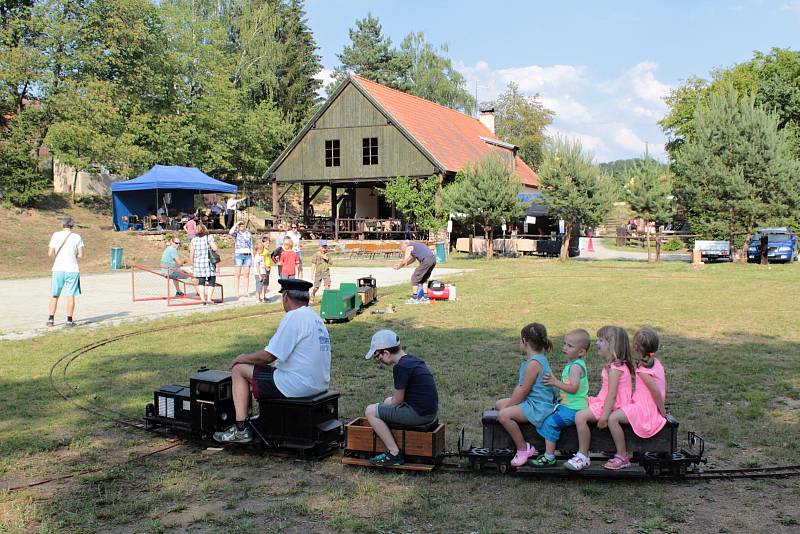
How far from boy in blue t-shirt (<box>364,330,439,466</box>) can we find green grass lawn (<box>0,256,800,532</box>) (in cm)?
23

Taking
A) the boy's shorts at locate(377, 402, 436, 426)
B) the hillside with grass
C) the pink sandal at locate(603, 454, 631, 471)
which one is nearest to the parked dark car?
the hillside with grass

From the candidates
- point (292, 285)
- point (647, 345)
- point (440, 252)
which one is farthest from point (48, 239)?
point (647, 345)

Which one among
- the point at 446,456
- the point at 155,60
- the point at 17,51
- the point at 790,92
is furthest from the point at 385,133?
the point at 446,456

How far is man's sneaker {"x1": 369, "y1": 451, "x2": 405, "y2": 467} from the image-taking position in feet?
18.2

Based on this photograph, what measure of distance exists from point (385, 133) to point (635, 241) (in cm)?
1873

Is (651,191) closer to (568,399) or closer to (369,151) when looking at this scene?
(369,151)

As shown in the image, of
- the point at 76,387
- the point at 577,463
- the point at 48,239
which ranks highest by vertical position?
the point at 48,239

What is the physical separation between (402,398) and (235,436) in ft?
5.05

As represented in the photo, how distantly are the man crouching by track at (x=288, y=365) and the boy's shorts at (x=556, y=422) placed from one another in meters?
1.89

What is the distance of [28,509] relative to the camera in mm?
4777

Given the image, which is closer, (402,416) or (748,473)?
(748,473)

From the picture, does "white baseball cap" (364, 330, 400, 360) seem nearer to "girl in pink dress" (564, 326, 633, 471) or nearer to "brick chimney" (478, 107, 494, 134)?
"girl in pink dress" (564, 326, 633, 471)

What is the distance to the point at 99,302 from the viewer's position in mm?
16266

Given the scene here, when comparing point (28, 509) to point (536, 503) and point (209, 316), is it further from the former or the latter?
point (209, 316)
